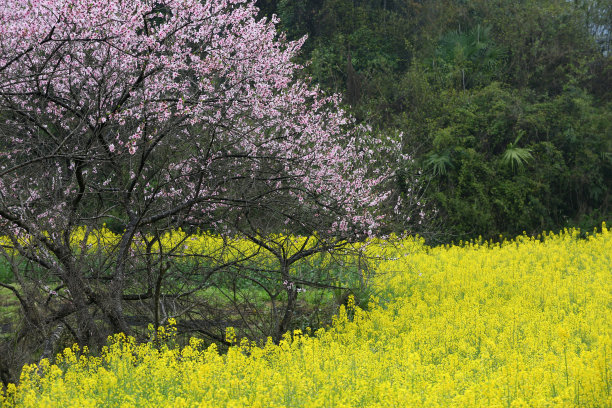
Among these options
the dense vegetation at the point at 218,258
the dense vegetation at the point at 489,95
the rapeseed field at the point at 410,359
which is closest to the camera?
the rapeseed field at the point at 410,359

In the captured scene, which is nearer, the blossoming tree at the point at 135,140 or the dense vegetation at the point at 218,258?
the dense vegetation at the point at 218,258

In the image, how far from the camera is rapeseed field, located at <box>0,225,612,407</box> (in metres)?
5.26

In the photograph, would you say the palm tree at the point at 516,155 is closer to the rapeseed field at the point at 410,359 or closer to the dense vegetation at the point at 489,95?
the dense vegetation at the point at 489,95

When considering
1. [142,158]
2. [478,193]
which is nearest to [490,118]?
[478,193]

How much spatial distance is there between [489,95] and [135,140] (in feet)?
49.7

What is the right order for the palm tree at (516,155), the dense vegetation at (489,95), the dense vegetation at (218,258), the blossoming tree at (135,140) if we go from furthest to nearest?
the dense vegetation at (489,95) → the palm tree at (516,155) → the blossoming tree at (135,140) → the dense vegetation at (218,258)

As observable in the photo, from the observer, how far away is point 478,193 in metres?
18.0

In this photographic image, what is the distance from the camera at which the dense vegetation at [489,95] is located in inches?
714

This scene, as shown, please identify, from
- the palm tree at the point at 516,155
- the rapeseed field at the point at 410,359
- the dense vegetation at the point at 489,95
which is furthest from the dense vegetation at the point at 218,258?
the palm tree at the point at 516,155

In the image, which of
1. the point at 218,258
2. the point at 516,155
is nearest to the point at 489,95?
the point at 516,155

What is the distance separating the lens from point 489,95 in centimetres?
1967

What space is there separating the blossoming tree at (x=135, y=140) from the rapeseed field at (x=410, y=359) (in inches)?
45.3

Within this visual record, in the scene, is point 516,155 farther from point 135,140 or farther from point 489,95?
point 135,140

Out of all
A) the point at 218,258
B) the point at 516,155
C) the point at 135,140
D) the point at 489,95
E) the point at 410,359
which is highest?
the point at 489,95
